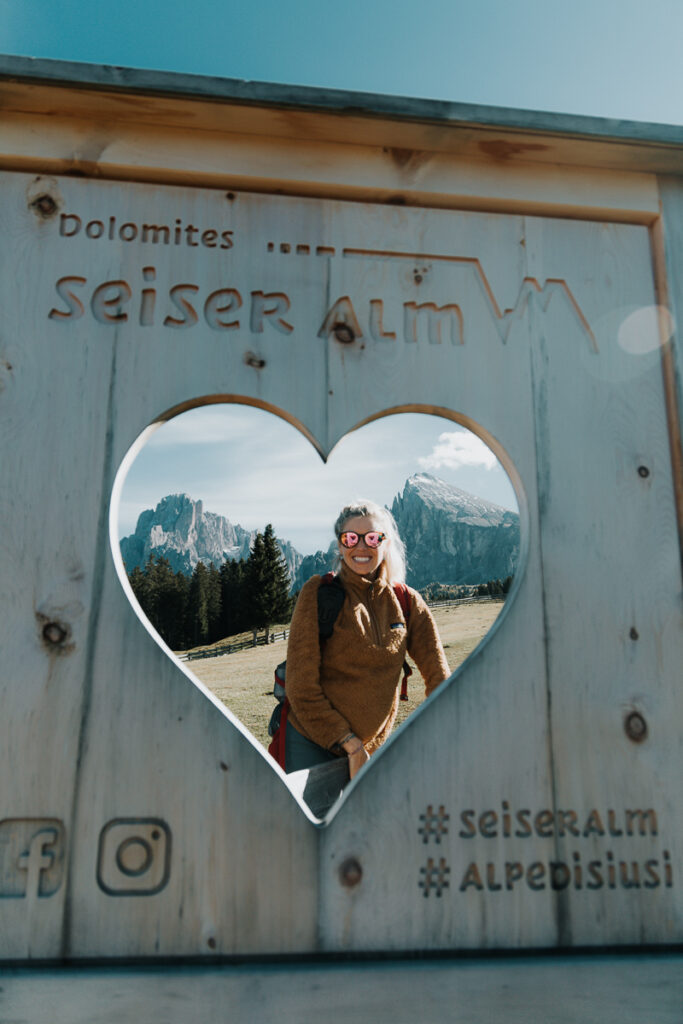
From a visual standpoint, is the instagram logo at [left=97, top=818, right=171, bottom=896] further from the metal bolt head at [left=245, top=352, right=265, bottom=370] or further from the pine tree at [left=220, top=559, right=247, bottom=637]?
the pine tree at [left=220, top=559, right=247, bottom=637]

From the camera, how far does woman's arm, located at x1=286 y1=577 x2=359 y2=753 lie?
2129 millimetres

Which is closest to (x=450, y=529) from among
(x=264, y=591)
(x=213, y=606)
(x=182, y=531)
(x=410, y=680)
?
(x=264, y=591)

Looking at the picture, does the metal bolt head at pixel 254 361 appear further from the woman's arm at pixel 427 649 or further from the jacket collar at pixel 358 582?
the woman's arm at pixel 427 649

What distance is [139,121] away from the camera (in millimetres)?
1341

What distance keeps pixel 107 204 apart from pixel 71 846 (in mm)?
1268

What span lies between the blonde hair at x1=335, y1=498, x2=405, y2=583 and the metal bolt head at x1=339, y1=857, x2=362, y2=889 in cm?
135

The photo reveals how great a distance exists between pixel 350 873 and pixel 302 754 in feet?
3.82

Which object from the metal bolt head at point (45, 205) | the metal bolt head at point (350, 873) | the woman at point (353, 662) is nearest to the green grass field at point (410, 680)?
the woman at point (353, 662)

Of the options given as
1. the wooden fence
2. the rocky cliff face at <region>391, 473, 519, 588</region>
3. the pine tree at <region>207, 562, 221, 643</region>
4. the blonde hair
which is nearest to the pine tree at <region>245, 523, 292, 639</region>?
the pine tree at <region>207, 562, 221, 643</region>

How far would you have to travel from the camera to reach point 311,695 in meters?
2.12

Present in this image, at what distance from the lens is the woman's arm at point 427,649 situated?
2.40m

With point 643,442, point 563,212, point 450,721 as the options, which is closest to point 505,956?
point 450,721

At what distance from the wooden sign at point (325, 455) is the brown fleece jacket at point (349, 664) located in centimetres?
99

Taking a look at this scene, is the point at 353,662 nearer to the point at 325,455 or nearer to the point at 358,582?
the point at 358,582
